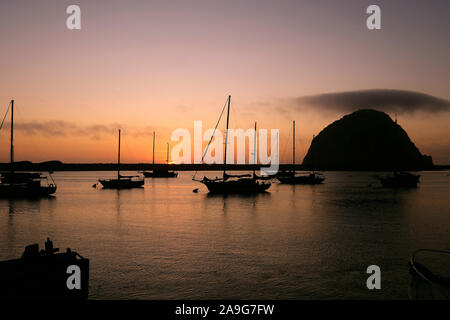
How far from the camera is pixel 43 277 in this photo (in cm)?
912

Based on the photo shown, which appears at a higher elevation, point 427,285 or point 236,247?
point 427,285

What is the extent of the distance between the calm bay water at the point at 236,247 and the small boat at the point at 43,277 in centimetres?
491

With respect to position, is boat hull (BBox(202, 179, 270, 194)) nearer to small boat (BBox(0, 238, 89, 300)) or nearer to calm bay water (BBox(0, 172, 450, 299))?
calm bay water (BBox(0, 172, 450, 299))

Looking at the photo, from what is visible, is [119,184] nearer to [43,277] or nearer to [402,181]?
Answer: [402,181]

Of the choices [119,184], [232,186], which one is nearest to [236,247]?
[232,186]

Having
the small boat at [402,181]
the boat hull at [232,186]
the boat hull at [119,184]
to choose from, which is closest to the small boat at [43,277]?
the boat hull at [232,186]

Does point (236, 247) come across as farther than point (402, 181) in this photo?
No

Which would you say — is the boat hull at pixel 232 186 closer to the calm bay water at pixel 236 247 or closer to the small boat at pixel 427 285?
the calm bay water at pixel 236 247

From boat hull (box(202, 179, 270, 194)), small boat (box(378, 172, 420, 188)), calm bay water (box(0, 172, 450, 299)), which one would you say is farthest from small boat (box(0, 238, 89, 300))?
small boat (box(378, 172, 420, 188))

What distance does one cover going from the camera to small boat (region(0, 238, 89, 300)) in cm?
869

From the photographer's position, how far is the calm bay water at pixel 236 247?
15305mm

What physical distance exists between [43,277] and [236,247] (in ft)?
52.1
